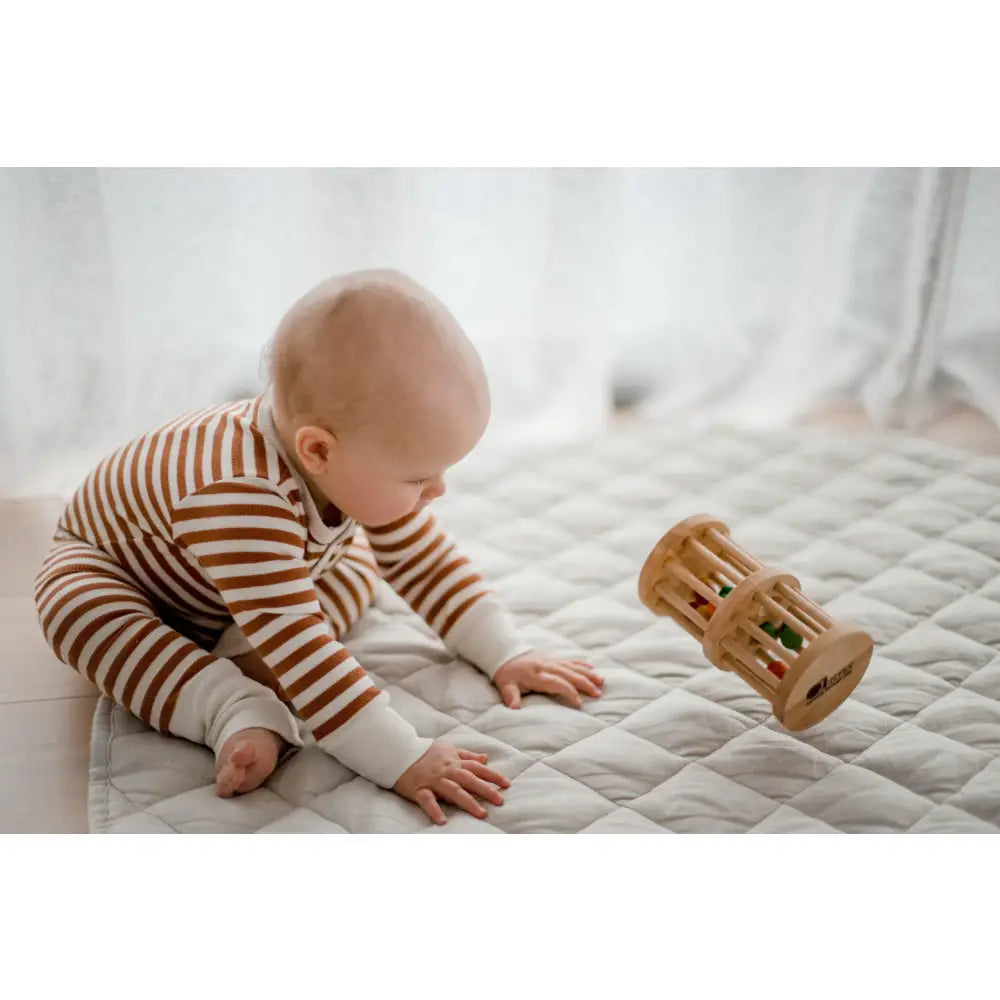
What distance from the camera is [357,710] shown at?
1.12 m

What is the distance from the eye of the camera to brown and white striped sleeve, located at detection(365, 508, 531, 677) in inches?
51.3

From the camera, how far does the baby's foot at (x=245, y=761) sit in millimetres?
1105

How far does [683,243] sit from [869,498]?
1.70 ft

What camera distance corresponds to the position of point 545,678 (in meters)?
1.26

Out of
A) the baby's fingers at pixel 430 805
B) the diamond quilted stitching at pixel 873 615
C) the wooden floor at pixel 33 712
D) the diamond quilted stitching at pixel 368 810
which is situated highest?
the diamond quilted stitching at pixel 873 615

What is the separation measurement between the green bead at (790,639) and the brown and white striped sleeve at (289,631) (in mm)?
351

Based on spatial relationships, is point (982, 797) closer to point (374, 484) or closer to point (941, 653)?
point (941, 653)

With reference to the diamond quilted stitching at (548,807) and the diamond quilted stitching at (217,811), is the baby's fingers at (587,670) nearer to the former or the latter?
the diamond quilted stitching at (548,807)

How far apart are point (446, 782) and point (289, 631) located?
0.63 feet

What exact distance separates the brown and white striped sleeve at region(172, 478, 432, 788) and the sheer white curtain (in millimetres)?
689

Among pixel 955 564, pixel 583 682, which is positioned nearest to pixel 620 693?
pixel 583 682

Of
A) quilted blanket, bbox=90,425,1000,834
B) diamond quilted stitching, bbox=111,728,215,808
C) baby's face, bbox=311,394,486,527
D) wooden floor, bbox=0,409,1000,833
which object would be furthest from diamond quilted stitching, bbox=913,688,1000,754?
wooden floor, bbox=0,409,1000,833

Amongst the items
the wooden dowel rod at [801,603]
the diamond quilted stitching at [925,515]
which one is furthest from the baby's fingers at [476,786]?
the diamond quilted stitching at [925,515]

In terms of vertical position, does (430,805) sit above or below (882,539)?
below
